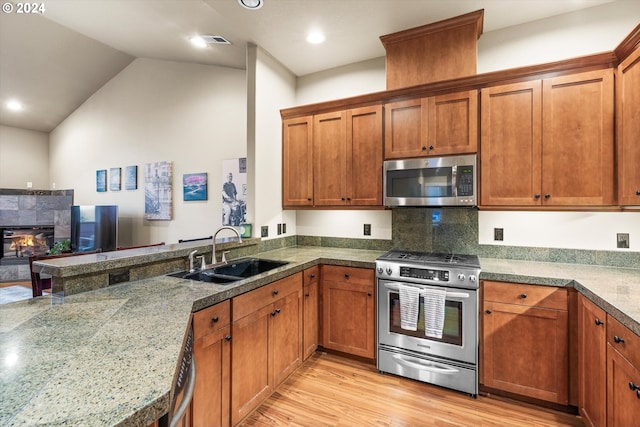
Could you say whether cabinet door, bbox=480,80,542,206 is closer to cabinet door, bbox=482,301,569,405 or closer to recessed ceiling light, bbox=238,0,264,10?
cabinet door, bbox=482,301,569,405

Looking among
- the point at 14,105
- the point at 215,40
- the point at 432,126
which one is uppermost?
the point at 14,105

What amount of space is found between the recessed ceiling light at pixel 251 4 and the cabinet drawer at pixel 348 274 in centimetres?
221

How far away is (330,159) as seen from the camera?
9.83ft

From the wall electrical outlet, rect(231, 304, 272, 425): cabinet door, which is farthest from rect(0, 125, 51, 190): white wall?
the wall electrical outlet

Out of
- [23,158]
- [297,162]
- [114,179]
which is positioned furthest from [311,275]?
[23,158]

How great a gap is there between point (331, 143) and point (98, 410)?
2.69m

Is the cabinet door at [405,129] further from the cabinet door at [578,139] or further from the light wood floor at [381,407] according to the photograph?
the light wood floor at [381,407]

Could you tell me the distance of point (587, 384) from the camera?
1786 millimetres

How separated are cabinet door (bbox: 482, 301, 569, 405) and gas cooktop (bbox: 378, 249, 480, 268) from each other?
0.34 metres

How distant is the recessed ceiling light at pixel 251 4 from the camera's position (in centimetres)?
220

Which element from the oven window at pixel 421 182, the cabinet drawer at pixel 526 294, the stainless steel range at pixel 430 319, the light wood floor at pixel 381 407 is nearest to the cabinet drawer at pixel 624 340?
the cabinet drawer at pixel 526 294

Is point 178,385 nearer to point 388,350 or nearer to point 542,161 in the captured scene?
point 388,350

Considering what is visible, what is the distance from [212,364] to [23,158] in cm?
806

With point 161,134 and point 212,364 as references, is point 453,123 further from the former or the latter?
point 161,134
